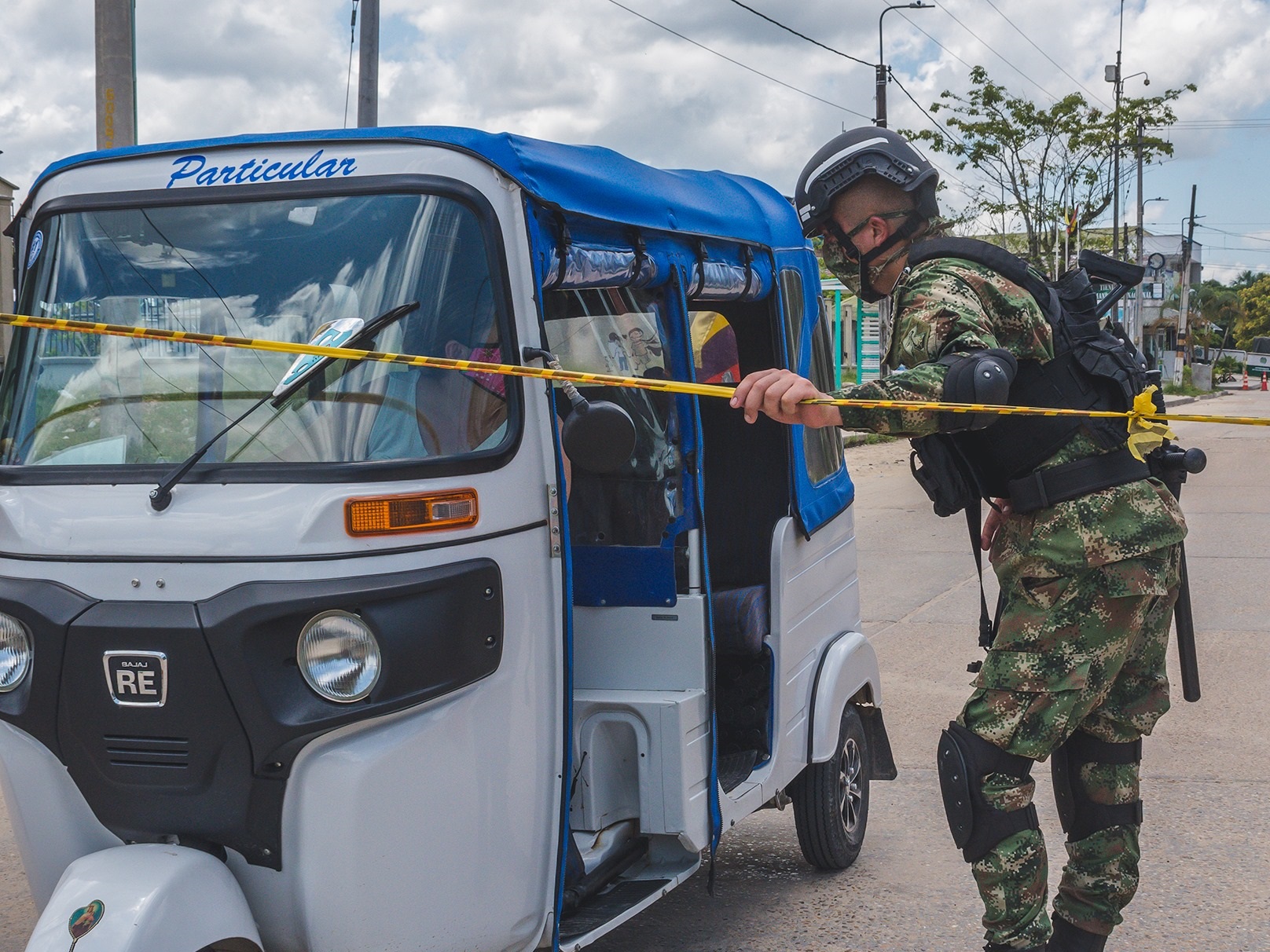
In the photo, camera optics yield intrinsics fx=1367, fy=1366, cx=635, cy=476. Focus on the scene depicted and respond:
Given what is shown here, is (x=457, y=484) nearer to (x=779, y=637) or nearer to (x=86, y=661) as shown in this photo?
(x=86, y=661)

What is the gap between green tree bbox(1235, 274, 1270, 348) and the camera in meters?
103

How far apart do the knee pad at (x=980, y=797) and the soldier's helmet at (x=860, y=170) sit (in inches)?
51.5

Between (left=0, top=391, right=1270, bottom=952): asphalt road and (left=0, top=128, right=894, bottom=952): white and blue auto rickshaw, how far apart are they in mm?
704

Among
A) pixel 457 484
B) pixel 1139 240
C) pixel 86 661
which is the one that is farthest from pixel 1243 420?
pixel 1139 240

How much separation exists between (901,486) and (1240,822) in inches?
465

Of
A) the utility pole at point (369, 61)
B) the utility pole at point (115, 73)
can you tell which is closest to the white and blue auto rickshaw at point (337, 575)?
the utility pole at point (115, 73)

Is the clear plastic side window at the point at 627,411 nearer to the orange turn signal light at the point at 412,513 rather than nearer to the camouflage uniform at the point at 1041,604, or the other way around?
the camouflage uniform at the point at 1041,604

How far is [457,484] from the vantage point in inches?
113

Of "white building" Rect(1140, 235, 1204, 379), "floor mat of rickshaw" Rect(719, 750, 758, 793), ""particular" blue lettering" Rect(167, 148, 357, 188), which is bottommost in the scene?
"floor mat of rickshaw" Rect(719, 750, 758, 793)

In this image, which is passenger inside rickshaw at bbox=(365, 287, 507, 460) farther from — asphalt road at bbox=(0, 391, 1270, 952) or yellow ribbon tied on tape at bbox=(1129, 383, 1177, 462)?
asphalt road at bbox=(0, 391, 1270, 952)

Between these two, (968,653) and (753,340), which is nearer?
(753,340)

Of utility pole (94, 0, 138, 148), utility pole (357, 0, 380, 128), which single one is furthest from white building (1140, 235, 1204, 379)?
utility pole (94, 0, 138, 148)

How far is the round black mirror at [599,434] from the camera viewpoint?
2.90m

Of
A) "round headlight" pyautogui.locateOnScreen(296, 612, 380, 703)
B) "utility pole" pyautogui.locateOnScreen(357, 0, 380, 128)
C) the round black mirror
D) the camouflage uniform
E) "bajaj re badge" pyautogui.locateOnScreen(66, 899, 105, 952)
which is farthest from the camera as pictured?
"utility pole" pyautogui.locateOnScreen(357, 0, 380, 128)
